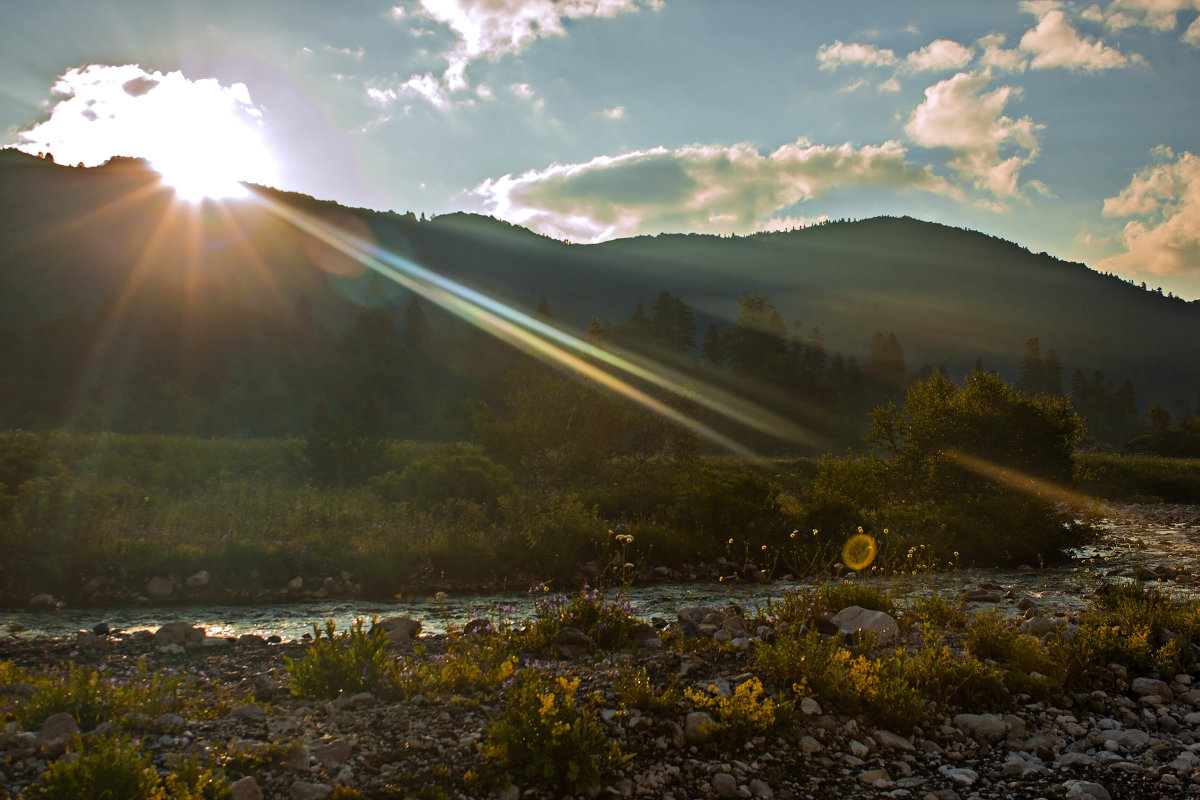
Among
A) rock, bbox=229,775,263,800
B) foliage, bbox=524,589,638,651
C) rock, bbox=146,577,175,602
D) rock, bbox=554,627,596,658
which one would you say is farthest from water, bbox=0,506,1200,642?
rock, bbox=229,775,263,800

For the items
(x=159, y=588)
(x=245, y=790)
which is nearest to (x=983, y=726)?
(x=245, y=790)

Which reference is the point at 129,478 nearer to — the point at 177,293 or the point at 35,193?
the point at 177,293

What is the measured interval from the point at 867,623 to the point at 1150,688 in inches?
142

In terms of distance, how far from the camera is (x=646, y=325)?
315 ft

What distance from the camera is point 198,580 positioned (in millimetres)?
18562

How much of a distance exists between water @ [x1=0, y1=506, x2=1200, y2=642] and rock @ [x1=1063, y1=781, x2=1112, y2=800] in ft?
22.3

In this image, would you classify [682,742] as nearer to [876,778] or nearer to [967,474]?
[876,778]

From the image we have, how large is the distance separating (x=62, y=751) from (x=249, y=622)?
954 cm

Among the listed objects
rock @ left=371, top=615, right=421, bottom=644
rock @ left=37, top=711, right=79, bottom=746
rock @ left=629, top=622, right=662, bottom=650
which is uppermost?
rock @ left=37, top=711, right=79, bottom=746

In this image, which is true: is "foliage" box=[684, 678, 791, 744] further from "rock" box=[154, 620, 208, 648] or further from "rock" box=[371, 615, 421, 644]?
"rock" box=[154, 620, 208, 648]

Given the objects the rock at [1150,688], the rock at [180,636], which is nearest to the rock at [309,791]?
the rock at [180,636]

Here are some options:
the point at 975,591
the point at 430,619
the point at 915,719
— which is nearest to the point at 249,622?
the point at 430,619

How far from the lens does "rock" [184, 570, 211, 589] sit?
18438 millimetres

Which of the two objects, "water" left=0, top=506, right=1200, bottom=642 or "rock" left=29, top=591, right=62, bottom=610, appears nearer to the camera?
"water" left=0, top=506, right=1200, bottom=642
